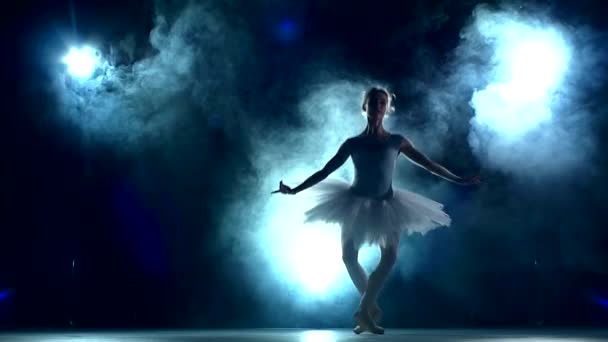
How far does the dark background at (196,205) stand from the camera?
723 centimetres

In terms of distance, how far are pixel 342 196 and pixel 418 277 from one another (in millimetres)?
2099

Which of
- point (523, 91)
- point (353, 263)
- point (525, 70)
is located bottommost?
point (353, 263)

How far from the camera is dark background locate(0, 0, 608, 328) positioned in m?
7.23

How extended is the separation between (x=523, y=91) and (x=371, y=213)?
244 cm

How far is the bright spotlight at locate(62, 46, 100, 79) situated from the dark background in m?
0.17

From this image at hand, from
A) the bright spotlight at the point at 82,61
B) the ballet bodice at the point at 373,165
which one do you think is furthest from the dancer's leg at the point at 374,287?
the bright spotlight at the point at 82,61

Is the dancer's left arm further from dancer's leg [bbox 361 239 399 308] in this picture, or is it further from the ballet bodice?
dancer's leg [bbox 361 239 399 308]

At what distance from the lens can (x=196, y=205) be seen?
7445 mm

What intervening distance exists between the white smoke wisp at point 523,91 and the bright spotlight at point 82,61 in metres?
3.36

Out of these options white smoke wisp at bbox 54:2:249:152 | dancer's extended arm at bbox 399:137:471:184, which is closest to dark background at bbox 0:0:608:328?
white smoke wisp at bbox 54:2:249:152

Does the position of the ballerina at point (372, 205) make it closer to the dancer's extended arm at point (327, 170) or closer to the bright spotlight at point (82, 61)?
the dancer's extended arm at point (327, 170)

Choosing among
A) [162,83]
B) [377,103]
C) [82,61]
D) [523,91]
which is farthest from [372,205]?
[82,61]

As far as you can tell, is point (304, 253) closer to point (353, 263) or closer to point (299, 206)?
point (299, 206)

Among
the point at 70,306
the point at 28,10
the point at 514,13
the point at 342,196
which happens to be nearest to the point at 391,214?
the point at 342,196
